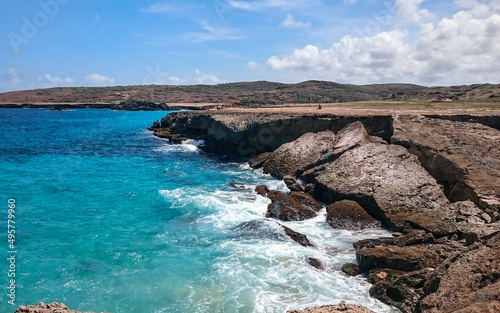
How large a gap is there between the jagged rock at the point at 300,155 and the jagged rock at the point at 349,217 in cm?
663

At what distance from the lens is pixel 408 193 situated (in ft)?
58.9

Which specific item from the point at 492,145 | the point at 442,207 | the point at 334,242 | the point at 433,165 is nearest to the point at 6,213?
the point at 334,242

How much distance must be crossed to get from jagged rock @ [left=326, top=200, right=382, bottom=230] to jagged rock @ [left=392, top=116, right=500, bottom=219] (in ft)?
15.7

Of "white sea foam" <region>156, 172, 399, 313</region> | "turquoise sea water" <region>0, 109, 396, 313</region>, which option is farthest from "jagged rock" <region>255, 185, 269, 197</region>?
"white sea foam" <region>156, 172, 399, 313</region>

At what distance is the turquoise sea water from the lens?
11.8 metres

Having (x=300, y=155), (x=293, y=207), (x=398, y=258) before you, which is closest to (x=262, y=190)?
(x=293, y=207)

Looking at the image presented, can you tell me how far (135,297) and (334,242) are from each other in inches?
341

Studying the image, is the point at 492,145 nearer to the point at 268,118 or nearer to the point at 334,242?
the point at 334,242

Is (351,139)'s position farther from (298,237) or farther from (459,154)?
(298,237)

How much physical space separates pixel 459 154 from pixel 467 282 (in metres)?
13.2

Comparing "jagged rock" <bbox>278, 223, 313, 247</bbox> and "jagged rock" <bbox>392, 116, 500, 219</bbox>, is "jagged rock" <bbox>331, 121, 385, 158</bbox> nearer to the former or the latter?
"jagged rock" <bbox>392, 116, 500, 219</bbox>

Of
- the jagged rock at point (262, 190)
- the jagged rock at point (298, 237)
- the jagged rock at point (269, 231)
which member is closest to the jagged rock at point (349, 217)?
the jagged rock at point (298, 237)

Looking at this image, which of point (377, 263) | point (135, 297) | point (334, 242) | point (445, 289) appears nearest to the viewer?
point (445, 289)

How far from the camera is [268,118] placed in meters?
34.0
